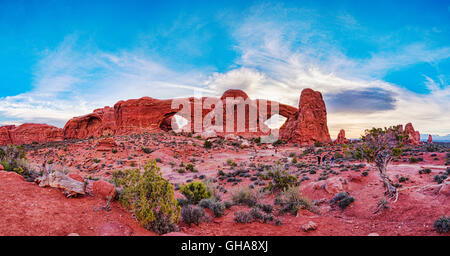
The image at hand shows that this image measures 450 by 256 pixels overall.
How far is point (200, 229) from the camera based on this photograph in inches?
201

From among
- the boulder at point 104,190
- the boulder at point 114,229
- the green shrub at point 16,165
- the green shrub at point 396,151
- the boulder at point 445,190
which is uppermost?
the green shrub at point 396,151

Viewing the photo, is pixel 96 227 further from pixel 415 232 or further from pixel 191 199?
pixel 415 232

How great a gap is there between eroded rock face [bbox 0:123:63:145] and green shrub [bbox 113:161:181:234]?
178ft

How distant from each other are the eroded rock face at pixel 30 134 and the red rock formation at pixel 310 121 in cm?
5062

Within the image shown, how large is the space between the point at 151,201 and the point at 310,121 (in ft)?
112

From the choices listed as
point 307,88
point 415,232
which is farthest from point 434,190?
point 307,88

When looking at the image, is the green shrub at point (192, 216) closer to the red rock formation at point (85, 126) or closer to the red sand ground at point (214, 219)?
the red sand ground at point (214, 219)

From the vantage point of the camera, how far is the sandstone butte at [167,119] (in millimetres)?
36312

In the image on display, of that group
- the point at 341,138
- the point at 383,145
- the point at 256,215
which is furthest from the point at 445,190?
the point at 341,138

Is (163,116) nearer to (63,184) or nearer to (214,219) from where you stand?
(63,184)

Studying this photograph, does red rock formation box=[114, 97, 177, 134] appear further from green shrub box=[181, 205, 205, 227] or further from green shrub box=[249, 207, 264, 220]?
green shrub box=[249, 207, 264, 220]

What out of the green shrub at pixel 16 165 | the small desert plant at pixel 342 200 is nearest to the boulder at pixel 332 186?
the small desert plant at pixel 342 200

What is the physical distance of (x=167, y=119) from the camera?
154 feet
